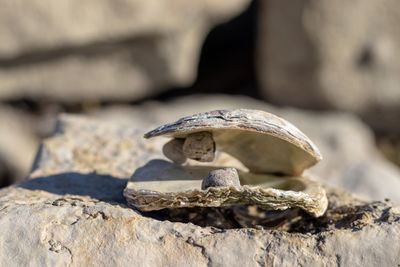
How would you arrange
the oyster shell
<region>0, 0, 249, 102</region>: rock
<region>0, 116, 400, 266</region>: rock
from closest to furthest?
<region>0, 116, 400, 266</region>: rock → the oyster shell → <region>0, 0, 249, 102</region>: rock

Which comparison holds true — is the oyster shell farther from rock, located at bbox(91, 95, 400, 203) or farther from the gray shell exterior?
rock, located at bbox(91, 95, 400, 203)

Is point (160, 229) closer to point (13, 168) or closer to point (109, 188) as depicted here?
point (109, 188)

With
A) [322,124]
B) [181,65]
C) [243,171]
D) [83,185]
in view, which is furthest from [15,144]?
[243,171]

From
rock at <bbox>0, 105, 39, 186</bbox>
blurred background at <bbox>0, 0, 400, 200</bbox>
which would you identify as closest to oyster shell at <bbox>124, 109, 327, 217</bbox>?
rock at <bbox>0, 105, 39, 186</bbox>

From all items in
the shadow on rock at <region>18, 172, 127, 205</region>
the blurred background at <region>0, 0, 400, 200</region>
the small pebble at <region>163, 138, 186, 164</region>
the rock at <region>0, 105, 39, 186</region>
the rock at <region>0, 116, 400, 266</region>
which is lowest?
the rock at <region>0, 116, 400, 266</region>

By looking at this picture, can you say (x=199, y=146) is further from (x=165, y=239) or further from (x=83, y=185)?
(x=83, y=185)

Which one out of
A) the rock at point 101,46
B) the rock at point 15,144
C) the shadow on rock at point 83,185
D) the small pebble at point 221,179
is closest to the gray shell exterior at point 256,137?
the small pebble at point 221,179

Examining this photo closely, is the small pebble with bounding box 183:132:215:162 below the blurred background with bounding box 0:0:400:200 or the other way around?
below
